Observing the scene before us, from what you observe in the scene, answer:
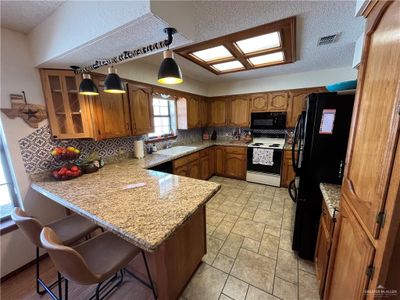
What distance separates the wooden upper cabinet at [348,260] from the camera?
0.72 metres

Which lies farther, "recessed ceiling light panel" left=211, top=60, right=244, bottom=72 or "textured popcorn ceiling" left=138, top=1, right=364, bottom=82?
"recessed ceiling light panel" left=211, top=60, right=244, bottom=72

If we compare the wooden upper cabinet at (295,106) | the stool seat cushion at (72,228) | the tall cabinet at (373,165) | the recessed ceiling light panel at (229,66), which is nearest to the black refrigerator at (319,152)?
the tall cabinet at (373,165)

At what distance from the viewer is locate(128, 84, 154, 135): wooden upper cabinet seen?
2385mm

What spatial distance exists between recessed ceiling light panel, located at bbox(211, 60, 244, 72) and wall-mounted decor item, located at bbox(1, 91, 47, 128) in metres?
2.50

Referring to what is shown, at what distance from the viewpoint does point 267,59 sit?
2.59 meters

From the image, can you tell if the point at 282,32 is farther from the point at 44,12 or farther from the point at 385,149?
the point at 44,12

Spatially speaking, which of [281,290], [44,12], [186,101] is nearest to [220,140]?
[186,101]

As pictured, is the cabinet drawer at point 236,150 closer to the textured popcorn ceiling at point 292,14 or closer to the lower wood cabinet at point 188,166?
the lower wood cabinet at point 188,166

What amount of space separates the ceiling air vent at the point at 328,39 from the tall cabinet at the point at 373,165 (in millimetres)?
1324

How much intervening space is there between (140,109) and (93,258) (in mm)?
1941

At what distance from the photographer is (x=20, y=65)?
1659mm

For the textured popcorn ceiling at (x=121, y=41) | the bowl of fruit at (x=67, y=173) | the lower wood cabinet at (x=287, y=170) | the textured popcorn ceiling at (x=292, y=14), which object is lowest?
the lower wood cabinet at (x=287, y=170)

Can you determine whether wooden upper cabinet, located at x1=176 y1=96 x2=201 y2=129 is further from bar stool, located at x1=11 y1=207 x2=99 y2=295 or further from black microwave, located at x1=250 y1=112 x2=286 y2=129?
bar stool, located at x1=11 y1=207 x2=99 y2=295

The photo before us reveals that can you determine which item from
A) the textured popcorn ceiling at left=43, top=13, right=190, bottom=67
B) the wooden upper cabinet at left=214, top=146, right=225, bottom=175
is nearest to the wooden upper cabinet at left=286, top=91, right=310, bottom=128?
the wooden upper cabinet at left=214, top=146, right=225, bottom=175
